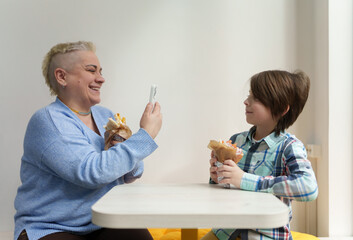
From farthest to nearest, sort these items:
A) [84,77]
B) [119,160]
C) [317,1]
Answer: [317,1]
[84,77]
[119,160]

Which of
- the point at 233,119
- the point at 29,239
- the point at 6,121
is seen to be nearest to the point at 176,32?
the point at 233,119

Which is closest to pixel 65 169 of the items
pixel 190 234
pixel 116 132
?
pixel 116 132

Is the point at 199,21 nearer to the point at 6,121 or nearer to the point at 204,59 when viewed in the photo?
the point at 204,59

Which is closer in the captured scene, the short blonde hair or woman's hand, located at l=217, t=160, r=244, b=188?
woman's hand, located at l=217, t=160, r=244, b=188

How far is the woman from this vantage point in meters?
1.28

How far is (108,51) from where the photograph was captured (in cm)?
232

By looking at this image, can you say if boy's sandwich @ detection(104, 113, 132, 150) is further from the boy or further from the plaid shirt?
the plaid shirt

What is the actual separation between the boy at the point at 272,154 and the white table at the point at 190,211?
15cm

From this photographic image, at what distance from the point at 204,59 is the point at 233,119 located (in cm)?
40

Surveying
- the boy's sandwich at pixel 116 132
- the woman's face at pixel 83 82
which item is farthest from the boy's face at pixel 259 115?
the woman's face at pixel 83 82

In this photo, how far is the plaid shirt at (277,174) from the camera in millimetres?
1202

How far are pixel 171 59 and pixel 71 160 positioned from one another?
120 centimetres

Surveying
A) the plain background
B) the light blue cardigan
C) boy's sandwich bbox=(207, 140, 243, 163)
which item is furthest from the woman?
the plain background

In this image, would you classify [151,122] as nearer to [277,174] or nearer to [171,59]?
[277,174]
